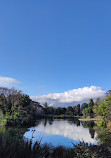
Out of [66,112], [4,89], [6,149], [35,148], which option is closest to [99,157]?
[35,148]

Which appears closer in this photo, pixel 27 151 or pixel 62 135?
pixel 27 151

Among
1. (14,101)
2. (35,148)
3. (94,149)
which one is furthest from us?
(14,101)

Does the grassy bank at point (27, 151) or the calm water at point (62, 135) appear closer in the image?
the grassy bank at point (27, 151)

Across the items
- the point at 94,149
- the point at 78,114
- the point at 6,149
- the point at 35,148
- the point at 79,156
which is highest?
the point at 6,149

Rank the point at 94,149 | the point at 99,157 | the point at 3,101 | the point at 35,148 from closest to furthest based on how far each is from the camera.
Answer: the point at 35,148, the point at 99,157, the point at 94,149, the point at 3,101

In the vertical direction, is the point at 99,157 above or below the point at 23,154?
below

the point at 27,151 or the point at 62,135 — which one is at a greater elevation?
the point at 27,151

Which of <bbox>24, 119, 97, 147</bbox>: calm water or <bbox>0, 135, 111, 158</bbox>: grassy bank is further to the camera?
<bbox>24, 119, 97, 147</bbox>: calm water

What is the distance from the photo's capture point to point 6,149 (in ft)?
7.64

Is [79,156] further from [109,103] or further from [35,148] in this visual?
[109,103]

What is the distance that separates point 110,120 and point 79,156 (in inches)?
1010

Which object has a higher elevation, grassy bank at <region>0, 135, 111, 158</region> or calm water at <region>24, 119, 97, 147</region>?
grassy bank at <region>0, 135, 111, 158</region>

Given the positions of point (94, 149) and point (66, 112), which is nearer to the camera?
point (94, 149)

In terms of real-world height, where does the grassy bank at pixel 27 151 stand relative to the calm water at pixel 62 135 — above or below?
above
